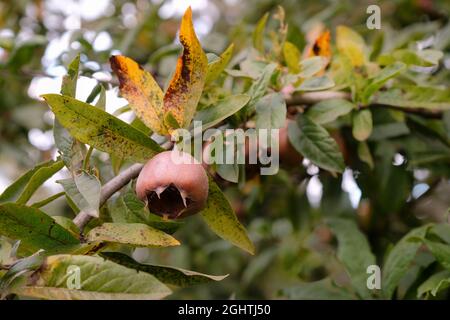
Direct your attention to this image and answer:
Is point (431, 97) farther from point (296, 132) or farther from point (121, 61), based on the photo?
point (121, 61)

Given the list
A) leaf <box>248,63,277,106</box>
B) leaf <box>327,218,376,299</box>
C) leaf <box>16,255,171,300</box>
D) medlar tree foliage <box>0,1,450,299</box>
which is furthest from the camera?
leaf <box>327,218,376,299</box>

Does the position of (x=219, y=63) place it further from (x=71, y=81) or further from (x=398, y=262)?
(x=398, y=262)

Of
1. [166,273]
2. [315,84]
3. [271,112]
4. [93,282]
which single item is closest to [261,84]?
[271,112]

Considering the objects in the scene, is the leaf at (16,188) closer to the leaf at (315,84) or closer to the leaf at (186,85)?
the leaf at (186,85)

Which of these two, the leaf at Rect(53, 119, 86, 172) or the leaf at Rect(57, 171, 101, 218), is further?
the leaf at Rect(53, 119, 86, 172)

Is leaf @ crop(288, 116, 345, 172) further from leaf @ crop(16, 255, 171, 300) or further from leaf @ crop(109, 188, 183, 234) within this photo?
leaf @ crop(16, 255, 171, 300)

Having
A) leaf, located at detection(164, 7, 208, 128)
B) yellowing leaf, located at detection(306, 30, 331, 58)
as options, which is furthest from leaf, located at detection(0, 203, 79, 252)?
yellowing leaf, located at detection(306, 30, 331, 58)

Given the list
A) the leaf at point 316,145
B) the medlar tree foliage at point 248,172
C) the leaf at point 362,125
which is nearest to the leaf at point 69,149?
the medlar tree foliage at point 248,172
